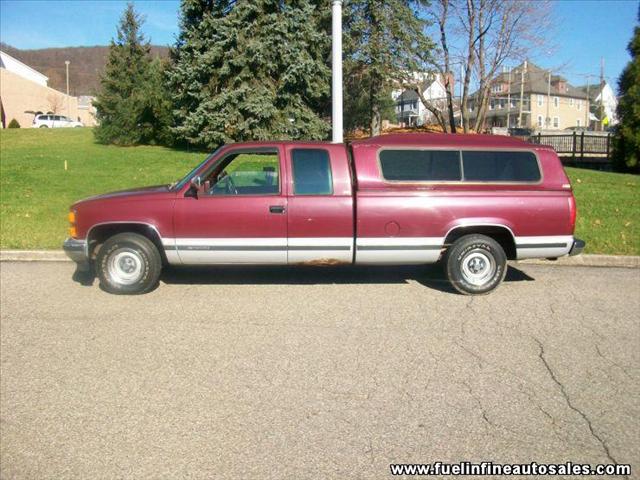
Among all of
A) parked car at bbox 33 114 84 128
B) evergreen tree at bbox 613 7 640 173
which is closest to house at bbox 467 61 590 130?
parked car at bbox 33 114 84 128

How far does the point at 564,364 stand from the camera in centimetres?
454

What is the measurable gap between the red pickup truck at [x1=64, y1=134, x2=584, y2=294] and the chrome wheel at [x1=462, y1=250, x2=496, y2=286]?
0.04 ft

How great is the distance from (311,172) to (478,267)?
91.3 inches

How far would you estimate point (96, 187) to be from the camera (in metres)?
13.2

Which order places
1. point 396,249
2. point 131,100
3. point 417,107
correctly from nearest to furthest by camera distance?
point 396,249
point 131,100
point 417,107

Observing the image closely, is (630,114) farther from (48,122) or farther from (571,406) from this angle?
(48,122)

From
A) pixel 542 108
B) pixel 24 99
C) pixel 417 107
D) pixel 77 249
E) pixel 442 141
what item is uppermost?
pixel 542 108

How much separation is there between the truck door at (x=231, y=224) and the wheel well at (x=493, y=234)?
Answer: 6.69 feet

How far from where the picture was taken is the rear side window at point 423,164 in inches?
257

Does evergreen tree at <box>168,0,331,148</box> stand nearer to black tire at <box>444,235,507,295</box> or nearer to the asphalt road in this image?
the asphalt road

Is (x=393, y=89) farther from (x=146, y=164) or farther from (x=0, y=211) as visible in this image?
(x=0, y=211)

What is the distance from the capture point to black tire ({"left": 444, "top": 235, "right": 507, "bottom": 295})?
21.6 feet

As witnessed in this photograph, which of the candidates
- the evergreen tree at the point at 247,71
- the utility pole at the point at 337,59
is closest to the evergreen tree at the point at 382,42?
the evergreen tree at the point at 247,71

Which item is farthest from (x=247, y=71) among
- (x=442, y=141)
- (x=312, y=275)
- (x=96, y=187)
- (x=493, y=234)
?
(x=493, y=234)
